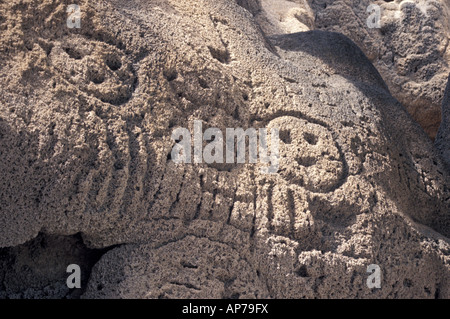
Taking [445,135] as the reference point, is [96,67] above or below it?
above

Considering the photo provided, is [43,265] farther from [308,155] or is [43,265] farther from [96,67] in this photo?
[308,155]

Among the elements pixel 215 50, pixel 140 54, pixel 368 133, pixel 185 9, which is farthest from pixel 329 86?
pixel 140 54

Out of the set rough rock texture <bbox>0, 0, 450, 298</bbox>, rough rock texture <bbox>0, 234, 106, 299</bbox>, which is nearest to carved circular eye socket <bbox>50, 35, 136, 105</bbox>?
rough rock texture <bbox>0, 0, 450, 298</bbox>

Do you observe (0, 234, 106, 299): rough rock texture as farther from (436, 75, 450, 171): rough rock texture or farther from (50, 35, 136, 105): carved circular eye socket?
(436, 75, 450, 171): rough rock texture

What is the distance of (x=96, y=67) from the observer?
5.64 feet

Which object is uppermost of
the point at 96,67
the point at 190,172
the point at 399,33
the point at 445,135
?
the point at 96,67

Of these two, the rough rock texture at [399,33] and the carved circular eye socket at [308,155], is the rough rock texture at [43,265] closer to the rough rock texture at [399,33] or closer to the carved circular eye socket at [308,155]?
the carved circular eye socket at [308,155]

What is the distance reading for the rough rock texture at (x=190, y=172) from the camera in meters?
1.56

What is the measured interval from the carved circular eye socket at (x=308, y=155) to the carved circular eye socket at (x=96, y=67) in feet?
1.74

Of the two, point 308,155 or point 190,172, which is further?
point 308,155

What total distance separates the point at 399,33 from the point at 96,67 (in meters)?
2.93

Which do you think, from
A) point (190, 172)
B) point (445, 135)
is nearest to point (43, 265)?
point (190, 172)

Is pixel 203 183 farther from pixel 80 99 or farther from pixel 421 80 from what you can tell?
pixel 421 80

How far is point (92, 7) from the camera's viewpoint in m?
1.82
